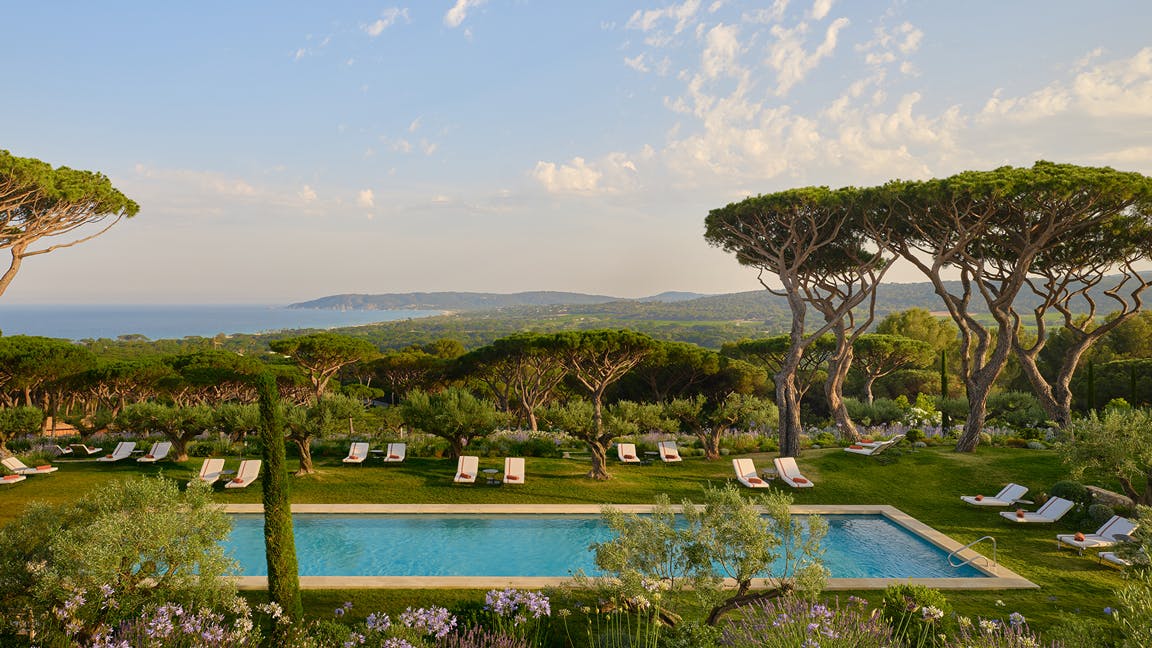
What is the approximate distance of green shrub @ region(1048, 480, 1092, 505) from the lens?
600 inches

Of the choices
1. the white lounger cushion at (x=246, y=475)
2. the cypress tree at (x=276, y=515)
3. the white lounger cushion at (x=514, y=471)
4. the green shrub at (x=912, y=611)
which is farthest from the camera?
the white lounger cushion at (x=514, y=471)

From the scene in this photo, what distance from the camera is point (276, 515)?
895 cm

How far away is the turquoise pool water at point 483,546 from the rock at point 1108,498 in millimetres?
5306

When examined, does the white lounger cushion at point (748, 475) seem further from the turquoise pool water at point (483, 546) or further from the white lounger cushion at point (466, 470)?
the white lounger cushion at point (466, 470)

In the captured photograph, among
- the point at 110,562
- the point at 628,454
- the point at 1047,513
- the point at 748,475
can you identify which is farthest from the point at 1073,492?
the point at 110,562

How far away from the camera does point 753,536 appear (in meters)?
7.91

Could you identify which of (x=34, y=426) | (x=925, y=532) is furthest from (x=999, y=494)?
(x=34, y=426)

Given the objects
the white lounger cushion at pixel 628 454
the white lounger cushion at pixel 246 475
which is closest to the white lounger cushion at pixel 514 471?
the white lounger cushion at pixel 628 454

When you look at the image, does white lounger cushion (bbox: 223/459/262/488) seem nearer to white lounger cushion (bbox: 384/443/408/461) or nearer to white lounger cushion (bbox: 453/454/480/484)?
white lounger cushion (bbox: 384/443/408/461)

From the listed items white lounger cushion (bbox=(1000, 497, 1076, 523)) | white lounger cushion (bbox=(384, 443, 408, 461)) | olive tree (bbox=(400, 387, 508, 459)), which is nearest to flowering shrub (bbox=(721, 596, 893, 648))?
white lounger cushion (bbox=(1000, 497, 1076, 523))

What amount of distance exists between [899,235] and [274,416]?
73.0 ft

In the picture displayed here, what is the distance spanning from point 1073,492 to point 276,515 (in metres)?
18.9

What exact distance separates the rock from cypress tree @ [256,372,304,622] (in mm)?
19008

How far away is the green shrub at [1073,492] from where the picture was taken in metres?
15.2
